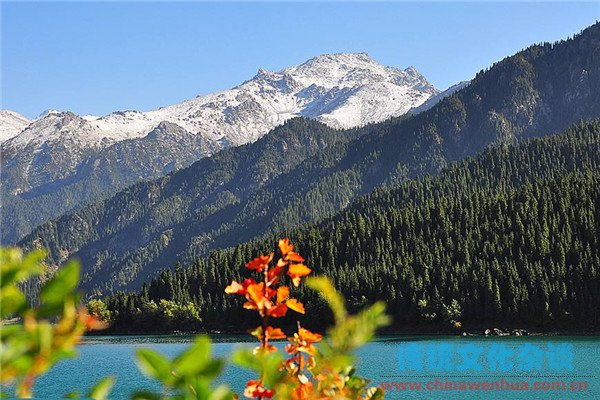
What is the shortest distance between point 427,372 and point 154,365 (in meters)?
55.9

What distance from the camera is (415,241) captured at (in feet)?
388

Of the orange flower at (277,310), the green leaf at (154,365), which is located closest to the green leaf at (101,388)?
the green leaf at (154,365)

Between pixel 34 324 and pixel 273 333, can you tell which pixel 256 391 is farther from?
pixel 34 324

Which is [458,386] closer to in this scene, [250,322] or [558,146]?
[250,322]

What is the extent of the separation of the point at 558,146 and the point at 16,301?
196034mm

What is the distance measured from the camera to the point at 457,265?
10031 cm

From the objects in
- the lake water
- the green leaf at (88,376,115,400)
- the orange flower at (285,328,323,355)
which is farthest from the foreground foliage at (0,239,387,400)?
the lake water

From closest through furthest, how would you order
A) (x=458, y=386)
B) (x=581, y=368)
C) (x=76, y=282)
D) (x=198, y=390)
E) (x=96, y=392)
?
(x=76, y=282) < (x=198, y=390) < (x=96, y=392) < (x=458, y=386) < (x=581, y=368)

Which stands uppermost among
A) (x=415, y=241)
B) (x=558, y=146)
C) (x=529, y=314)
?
(x=558, y=146)

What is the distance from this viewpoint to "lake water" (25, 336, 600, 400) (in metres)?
42.2

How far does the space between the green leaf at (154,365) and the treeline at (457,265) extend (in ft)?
298

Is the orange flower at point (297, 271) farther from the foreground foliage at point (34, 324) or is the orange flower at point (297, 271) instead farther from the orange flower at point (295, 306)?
the foreground foliage at point (34, 324)

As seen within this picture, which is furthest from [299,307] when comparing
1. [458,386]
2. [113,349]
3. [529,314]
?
[529,314]

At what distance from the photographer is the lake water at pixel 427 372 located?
42.2 metres
